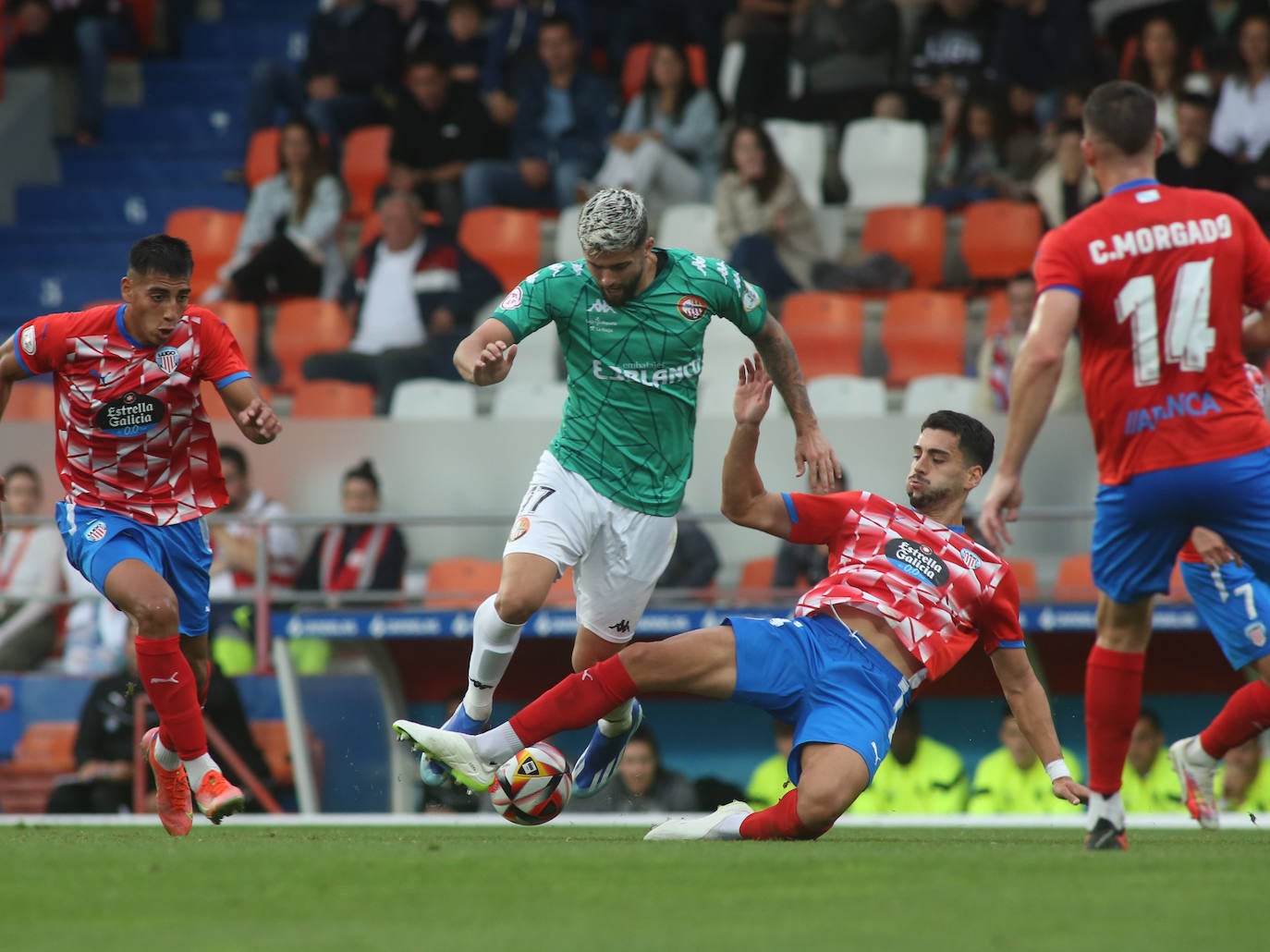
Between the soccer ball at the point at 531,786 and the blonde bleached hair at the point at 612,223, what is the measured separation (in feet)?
5.97

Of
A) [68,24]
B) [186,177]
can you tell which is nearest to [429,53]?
[186,177]

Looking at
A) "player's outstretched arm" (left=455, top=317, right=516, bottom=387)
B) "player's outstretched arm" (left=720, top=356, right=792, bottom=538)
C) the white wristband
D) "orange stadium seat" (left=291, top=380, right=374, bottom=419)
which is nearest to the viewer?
"player's outstretched arm" (left=455, top=317, right=516, bottom=387)

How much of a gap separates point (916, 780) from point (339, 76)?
9.55 metres

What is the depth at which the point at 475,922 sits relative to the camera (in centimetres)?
400

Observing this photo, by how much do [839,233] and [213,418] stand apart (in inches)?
201

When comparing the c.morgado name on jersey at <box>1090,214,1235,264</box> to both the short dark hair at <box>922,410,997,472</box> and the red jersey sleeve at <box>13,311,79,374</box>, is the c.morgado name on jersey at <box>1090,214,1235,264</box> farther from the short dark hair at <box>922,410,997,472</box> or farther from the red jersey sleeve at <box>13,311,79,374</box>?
the red jersey sleeve at <box>13,311,79,374</box>

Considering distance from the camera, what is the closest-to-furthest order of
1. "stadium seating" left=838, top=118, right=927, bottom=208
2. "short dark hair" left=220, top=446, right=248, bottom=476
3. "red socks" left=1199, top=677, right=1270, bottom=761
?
"red socks" left=1199, top=677, right=1270, bottom=761 < "short dark hair" left=220, top=446, right=248, bottom=476 < "stadium seating" left=838, top=118, right=927, bottom=208

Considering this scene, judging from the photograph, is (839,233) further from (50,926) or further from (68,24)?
(50,926)

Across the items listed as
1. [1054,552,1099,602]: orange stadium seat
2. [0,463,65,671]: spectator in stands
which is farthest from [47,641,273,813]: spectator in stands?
[1054,552,1099,602]: orange stadium seat

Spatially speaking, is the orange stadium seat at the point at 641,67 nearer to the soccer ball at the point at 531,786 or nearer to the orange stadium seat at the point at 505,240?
the orange stadium seat at the point at 505,240

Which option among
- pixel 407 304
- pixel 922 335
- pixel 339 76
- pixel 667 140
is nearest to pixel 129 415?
pixel 407 304

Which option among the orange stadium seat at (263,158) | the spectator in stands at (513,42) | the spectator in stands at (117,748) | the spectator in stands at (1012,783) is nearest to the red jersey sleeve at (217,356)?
the spectator in stands at (117,748)

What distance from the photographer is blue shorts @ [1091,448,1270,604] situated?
527cm

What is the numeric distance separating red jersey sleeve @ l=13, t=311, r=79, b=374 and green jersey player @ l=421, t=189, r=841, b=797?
180cm
